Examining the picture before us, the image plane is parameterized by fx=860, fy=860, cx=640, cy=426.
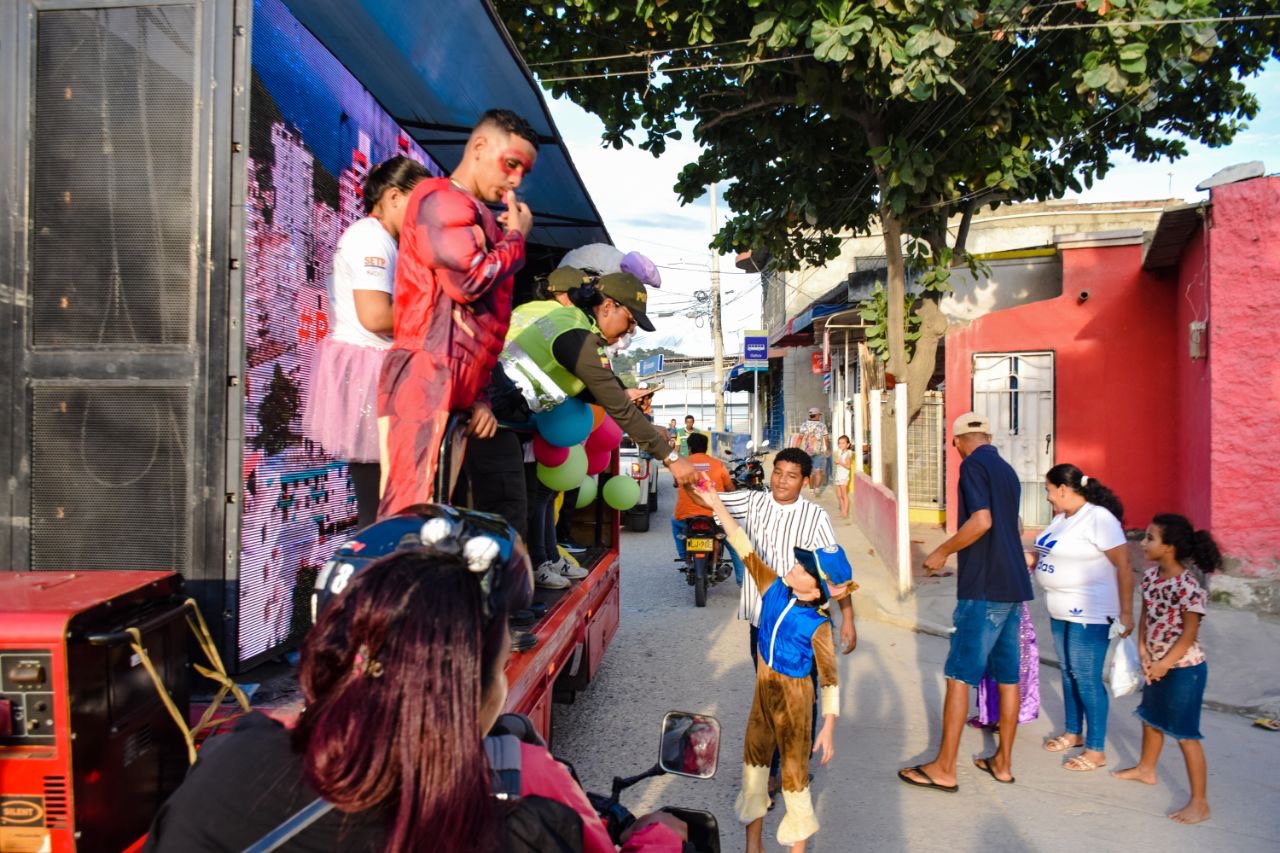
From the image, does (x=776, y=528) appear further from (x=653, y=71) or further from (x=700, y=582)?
(x=653, y=71)

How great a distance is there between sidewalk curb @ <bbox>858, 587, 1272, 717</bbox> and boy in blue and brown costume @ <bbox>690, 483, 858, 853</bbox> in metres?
2.92

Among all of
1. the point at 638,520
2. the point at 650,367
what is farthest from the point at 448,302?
the point at 650,367

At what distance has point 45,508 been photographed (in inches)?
94.0

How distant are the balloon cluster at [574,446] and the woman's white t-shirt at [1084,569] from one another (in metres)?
2.59

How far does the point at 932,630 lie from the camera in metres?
7.66

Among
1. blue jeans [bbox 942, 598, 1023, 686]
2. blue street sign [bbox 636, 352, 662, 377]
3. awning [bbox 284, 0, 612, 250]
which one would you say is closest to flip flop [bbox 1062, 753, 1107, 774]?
blue jeans [bbox 942, 598, 1023, 686]

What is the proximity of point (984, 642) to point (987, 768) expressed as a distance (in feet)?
2.40

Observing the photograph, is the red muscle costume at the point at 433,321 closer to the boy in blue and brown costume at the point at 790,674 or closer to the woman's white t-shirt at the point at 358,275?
the woman's white t-shirt at the point at 358,275

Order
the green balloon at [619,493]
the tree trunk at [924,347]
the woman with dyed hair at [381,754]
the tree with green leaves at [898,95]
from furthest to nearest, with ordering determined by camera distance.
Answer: the tree trunk at [924,347]
the tree with green leaves at [898,95]
the green balloon at [619,493]
the woman with dyed hair at [381,754]

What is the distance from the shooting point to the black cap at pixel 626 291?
378cm

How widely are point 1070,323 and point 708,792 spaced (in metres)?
9.43

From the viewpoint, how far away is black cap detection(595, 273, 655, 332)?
378 cm

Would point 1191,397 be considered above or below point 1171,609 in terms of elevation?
above

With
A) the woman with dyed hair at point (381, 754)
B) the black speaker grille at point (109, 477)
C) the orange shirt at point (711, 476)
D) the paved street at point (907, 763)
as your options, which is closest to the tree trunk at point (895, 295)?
the orange shirt at point (711, 476)
